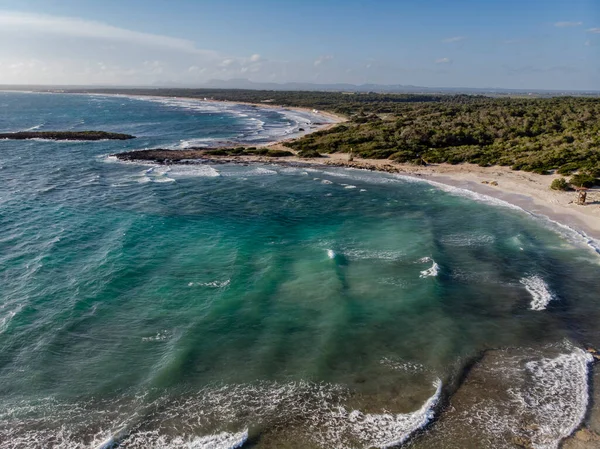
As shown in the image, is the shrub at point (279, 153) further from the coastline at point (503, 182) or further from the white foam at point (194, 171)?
the white foam at point (194, 171)

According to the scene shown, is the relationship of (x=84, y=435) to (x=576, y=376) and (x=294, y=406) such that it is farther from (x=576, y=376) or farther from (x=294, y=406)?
(x=576, y=376)

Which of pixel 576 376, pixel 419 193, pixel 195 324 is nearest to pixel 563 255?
pixel 576 376

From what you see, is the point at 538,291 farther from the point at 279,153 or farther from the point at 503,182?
the point at 279,153

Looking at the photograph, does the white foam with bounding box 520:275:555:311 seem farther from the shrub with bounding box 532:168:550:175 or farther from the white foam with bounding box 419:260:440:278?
the shrub with bounding box 532:168:550:175

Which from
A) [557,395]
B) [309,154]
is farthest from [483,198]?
[309,154]

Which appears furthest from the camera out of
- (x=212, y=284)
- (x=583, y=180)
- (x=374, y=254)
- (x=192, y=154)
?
(x=192, y=154)

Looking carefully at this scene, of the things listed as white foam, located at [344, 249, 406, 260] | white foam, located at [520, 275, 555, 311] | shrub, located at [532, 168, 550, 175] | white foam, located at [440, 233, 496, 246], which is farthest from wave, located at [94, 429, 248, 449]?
shrub, located at [532, 168, 550, 175]

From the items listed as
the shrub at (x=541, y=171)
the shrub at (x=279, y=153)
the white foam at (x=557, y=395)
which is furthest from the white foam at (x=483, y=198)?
the white foam at (x=557, y=395)

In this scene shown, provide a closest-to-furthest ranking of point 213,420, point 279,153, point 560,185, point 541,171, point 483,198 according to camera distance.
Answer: point 213,420
point 560,185
point 483,198
point 541,171
point 279,153
